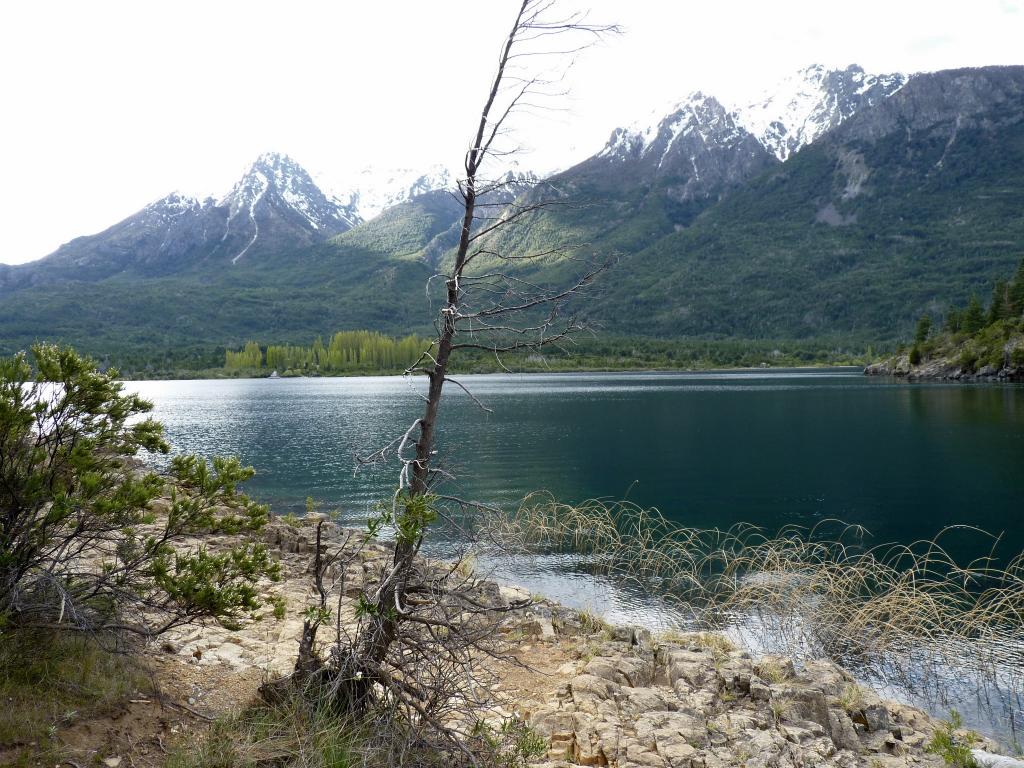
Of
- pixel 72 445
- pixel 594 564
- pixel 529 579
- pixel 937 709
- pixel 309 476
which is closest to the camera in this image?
pixel 72 445

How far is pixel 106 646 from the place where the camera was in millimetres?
6285

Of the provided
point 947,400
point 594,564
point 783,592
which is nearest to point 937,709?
point 783,592

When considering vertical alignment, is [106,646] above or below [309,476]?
above

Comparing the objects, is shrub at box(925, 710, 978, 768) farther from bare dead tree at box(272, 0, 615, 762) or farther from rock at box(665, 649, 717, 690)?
bare dead tree at box(272, 0, 615, 762)

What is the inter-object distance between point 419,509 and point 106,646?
3430 mm

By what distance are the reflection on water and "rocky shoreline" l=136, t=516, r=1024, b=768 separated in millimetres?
3116

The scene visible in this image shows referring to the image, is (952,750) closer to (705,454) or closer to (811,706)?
(811,706)

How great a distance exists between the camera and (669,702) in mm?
8172

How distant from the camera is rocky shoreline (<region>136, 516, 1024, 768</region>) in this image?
7.17 metres

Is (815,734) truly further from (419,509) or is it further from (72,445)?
(72,445)

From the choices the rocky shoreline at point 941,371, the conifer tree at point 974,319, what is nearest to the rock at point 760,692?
the rocky shoreline at point 941,371

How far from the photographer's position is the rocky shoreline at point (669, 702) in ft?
23.5

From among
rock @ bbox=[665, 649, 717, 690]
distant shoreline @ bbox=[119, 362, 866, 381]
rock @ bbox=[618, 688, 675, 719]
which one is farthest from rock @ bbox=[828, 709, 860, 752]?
distant shoreline @ bbox=[119, 362, 866, 381]

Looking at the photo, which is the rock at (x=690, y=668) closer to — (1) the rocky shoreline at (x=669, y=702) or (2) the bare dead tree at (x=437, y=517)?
(1) the rocky shoreline at (x=669, y=702)
